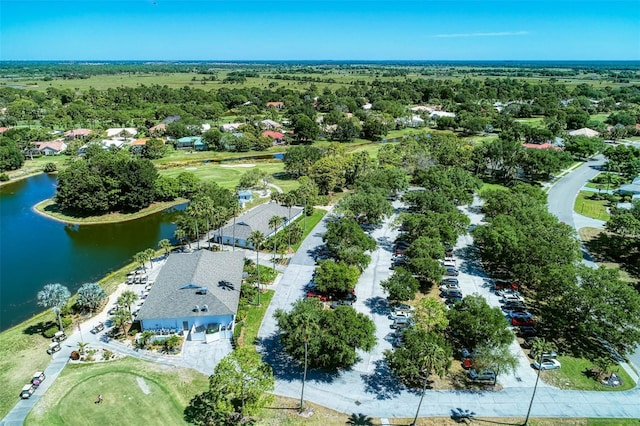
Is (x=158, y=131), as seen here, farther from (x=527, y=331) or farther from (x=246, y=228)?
(x=527, y=331)

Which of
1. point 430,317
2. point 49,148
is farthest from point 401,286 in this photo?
point 49,148

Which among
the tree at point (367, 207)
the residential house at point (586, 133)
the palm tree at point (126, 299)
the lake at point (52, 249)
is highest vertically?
the residential house at point (586, 133)

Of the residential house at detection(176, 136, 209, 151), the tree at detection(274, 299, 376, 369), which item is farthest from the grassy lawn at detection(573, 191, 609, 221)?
the residential house at detection(176, 136, 209, 151)

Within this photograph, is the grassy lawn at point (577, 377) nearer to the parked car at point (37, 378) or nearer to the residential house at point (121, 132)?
the parked car at point (37, 378)

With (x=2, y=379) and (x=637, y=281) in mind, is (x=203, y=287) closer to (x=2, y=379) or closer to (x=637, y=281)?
(x=2, y=379)

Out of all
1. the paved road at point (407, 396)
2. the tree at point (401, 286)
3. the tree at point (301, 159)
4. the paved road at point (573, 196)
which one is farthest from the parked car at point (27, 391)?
the tree at point (301, 159)

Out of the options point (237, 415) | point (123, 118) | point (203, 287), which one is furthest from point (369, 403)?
point (123, 118)
